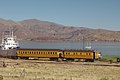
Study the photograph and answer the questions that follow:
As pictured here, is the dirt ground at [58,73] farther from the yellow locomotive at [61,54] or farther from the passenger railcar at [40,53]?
the passenger railcar at [40,53]

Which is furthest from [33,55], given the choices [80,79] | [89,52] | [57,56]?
[80,79]

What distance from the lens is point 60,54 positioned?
7506 centimetres

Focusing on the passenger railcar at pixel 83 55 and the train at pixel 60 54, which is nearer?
the passenger railcar at pixel 83 55

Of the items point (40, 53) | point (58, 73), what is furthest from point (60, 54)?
point (58, 73)

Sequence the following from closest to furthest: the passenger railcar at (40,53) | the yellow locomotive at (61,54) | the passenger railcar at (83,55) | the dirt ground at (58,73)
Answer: the dirt ground at (58,73), the passenger railcar at (83,55), the yellow locomotive at (61,54), the passenger railcar at (40,53)

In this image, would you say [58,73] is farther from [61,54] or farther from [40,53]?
[40,53]

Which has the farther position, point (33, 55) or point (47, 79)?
point (33, 55)

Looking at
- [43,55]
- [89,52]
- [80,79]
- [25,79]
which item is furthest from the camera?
[43,55]

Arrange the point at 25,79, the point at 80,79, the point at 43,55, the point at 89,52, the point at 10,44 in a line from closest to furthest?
1. the point at 25,79
2. the point at 80,79
3. the point at 89,52
4. the point at 43,55
5. the point at 10,44

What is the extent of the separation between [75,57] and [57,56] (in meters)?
4.37

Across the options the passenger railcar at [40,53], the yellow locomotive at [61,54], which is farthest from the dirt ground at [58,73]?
the passenger railcar at [40,53]

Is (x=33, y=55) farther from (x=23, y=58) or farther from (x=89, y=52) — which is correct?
(x=89, y=52)

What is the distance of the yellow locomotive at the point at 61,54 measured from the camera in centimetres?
7206

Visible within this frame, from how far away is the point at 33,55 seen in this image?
3091 inches
